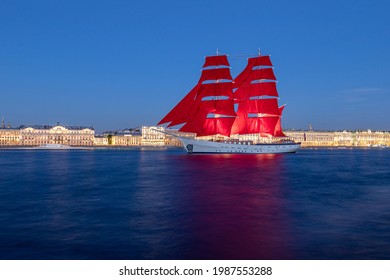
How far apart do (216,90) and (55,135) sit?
122 m

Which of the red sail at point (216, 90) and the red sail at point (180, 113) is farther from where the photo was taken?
the red sail at point (216, 90)

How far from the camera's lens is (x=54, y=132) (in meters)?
181

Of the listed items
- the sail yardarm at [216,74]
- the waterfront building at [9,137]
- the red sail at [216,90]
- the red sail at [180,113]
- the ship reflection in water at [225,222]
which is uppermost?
the sail yardarm at [216,74]

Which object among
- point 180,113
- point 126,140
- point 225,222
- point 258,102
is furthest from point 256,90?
point 126,140

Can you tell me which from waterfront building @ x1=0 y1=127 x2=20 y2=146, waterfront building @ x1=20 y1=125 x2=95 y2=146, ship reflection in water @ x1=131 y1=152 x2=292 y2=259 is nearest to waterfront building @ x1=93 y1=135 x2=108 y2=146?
waterfront building @ x1=20 y1=125 x2=95 y2=146

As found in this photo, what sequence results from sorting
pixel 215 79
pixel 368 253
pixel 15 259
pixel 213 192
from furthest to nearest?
pixel 215 79 < pixel 213 192 < pixel 368 253 < pixel 15 259

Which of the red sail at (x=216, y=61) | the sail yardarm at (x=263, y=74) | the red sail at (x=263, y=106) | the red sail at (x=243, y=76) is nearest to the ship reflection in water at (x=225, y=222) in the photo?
the red sail at (x=263, y=106)

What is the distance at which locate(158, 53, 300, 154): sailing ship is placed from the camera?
76938 mm

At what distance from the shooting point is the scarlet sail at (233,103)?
76125 millimetres

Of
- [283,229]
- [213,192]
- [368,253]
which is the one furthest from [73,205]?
[368,253]

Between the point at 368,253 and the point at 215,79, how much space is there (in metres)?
73.5

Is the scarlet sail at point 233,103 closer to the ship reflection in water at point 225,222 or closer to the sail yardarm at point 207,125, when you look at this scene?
the sail yardarm at point 207,125

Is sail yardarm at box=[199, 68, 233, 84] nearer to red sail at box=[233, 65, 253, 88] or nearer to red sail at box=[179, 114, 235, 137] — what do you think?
red sail at box=[233, 65, 253, 88]

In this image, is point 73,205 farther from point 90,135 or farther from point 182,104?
point 90,135
